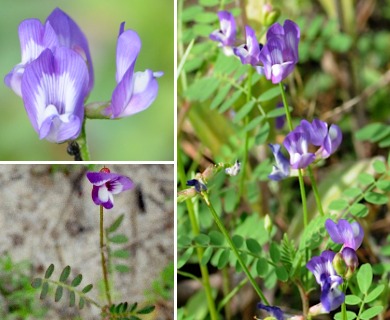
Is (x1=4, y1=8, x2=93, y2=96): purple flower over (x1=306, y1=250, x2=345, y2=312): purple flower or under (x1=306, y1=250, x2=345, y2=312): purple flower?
over

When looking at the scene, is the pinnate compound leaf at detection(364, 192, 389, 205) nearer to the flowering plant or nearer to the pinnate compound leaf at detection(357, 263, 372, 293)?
the flowering plant

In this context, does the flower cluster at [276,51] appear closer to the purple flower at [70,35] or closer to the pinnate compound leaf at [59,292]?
the purple flower at [70,35]

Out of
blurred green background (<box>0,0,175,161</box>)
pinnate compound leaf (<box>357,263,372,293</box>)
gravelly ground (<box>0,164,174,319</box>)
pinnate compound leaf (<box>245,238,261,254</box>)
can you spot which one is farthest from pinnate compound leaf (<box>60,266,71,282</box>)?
pinnate compound leaf (<box>357,263,372,293</box>)

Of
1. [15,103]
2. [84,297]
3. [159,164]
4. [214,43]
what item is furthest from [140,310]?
[214,43]

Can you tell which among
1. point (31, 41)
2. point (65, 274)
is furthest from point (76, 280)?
point (31, 41)

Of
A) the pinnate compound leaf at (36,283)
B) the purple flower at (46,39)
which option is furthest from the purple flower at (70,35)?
the pinnate compound leaf at (36,283)

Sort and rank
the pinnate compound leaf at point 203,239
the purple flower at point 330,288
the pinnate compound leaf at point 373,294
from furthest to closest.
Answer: the pinnate compound leaf at point 203,239, the pinnate compound leaf at point 373,294, the purple flower at point 330,288

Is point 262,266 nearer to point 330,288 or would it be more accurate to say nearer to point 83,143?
point 330,288
